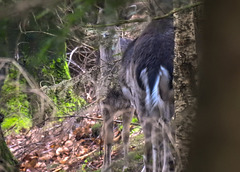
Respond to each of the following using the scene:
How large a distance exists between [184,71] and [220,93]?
202 centimetres

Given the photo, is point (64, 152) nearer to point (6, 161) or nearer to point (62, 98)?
point (62, 98)

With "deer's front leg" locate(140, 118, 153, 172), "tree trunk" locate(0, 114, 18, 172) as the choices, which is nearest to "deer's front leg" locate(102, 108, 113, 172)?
"deer's front leg" locate(140, 118, 153, 172)

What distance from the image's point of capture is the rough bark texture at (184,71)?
3.07 metres

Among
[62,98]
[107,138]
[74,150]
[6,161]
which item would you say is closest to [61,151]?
[74,150]

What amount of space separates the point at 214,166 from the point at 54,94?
591 centimetres

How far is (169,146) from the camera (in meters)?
4.09

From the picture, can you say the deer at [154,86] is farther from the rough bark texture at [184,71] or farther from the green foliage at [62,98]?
the green foliage at [62,98]

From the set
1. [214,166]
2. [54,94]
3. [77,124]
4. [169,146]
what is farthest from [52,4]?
[77,124]

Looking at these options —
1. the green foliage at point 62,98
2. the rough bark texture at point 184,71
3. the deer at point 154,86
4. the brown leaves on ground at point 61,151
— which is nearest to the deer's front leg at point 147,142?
the deer at point 154,86

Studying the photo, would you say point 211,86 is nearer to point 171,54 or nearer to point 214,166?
point 214,166

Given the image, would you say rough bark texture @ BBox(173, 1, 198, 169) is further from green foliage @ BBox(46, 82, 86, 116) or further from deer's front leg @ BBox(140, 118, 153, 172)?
green foliage @ BBox(46, 82, 86, 116)

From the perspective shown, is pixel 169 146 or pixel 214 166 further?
pixel 169 146

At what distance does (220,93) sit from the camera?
1195 mm

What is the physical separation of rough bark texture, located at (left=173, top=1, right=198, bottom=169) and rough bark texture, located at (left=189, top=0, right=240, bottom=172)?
181 cm
